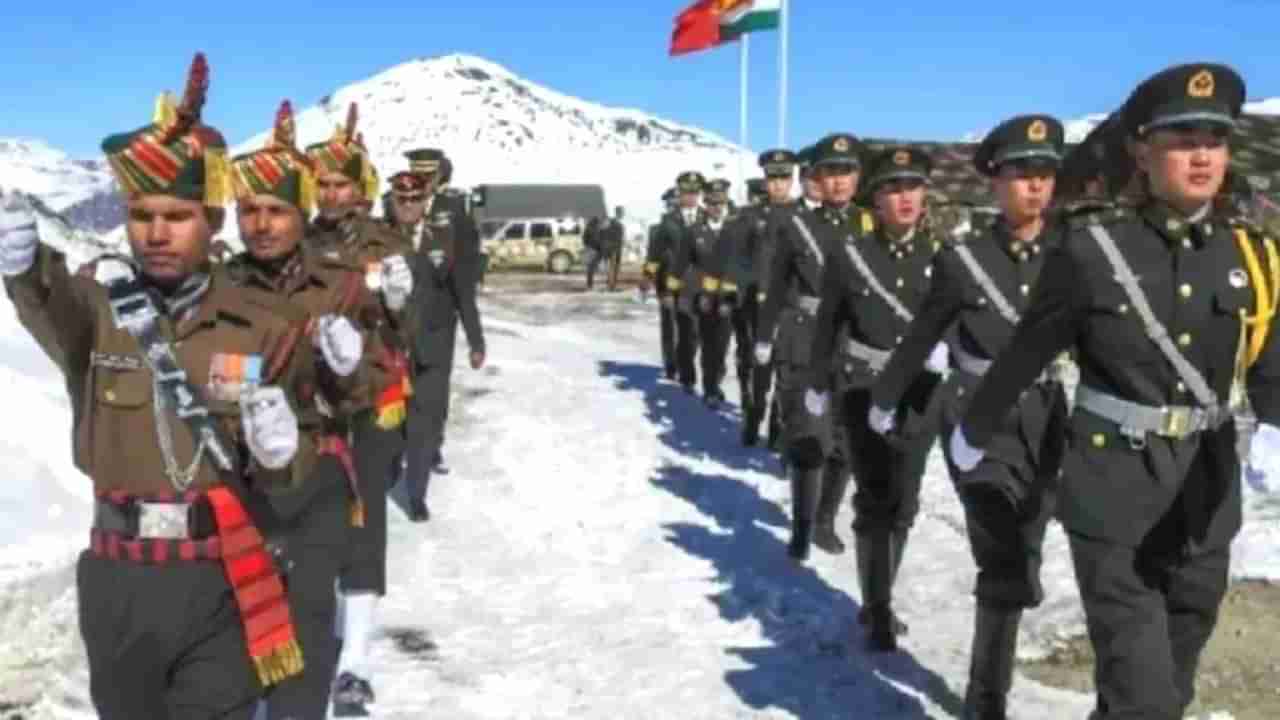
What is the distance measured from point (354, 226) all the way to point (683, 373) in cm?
947

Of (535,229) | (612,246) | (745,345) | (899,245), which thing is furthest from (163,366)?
(535,229)

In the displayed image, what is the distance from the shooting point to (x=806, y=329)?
1039cm

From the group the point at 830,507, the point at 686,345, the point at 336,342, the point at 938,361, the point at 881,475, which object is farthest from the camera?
the point at 686,345

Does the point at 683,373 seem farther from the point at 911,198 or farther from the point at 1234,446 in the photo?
the point at 1234,446

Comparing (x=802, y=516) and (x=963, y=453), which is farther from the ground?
(x=963, y=453)

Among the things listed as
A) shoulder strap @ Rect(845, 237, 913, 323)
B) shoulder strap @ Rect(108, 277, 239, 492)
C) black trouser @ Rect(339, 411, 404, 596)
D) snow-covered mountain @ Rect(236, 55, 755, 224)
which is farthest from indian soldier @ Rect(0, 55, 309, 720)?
snow-covered mountain @ Rect(236, 55, 755, 224)

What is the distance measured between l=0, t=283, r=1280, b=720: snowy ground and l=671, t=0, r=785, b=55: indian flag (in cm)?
1306

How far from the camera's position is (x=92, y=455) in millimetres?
3703

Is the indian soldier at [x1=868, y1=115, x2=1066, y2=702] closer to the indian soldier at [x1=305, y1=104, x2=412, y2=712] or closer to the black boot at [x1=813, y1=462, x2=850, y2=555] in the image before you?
the indian soldier at [x1=305, y1=104, x2=412, y2=712]

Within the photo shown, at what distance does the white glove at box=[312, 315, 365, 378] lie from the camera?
13.1 feet

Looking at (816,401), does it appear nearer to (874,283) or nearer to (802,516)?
(874,283)

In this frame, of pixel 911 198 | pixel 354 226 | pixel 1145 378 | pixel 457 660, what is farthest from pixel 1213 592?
pixel 354 226

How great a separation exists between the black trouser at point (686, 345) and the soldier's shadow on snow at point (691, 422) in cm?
17

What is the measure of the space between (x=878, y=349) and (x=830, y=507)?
7.36 ft
